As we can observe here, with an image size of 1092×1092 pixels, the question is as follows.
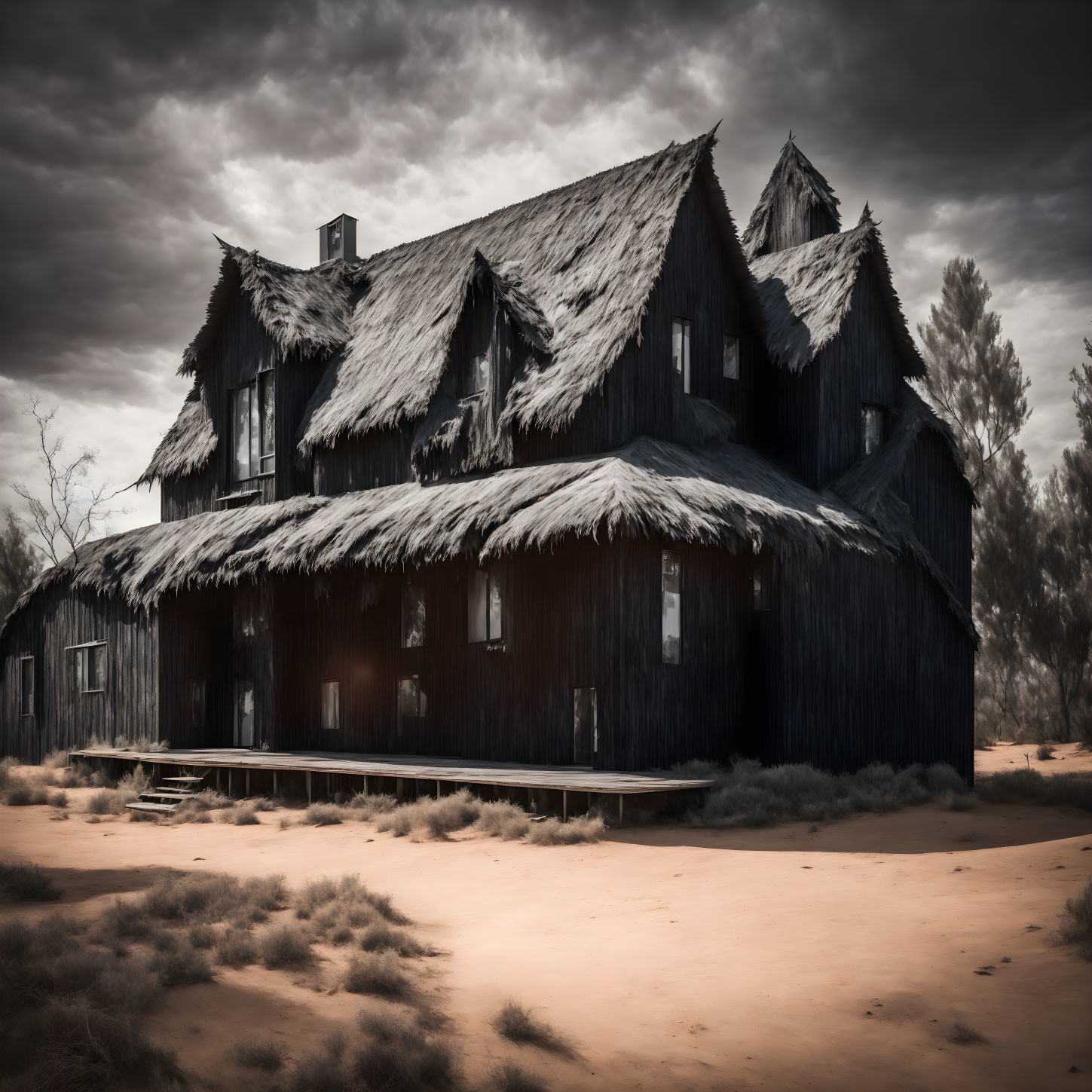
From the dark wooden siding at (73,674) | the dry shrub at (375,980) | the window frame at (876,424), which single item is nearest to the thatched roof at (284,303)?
the dark wooden siding at (73,674)

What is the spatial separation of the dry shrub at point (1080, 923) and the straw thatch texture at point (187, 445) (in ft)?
69.0

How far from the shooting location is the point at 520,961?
7809mm

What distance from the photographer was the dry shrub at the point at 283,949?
726cm

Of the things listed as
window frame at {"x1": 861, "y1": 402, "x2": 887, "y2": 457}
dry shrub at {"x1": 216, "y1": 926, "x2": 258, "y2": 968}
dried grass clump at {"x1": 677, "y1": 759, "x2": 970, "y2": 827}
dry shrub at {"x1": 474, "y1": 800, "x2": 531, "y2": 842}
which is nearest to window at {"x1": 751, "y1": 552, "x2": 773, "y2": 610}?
dried grass clump at {"x1": 677, "y1": 759, "x2": 970, "y2": 827}

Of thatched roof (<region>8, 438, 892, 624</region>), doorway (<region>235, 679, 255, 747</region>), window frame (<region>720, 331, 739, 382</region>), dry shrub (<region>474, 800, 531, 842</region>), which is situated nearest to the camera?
dry shrub (<region>474, 800, 531, 842</region>)

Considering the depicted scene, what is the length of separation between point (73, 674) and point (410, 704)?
997cm

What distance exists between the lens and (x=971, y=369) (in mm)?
36062

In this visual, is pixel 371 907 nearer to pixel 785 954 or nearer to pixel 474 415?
pixel 785 954

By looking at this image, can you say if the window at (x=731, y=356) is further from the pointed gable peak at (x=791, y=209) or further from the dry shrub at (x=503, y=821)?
the dry shrub at (x=503, y=821)

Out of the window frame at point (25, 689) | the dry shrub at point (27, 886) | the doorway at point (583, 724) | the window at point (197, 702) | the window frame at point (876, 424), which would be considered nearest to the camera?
the dry shrub at point (27, 886)

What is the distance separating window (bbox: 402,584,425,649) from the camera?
19.5 m

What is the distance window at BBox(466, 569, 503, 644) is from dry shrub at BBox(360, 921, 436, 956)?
9843 millimetres

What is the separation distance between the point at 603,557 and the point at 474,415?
477 centimetres

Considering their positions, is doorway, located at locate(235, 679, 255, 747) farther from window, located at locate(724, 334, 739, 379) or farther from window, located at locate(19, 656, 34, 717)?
window, located at locate(724, 334, 739, 379)
